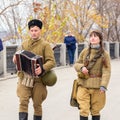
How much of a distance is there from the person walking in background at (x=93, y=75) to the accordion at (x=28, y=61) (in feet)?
2.12

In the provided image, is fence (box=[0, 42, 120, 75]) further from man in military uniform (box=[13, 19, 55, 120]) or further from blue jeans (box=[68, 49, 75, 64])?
man in military uniform (box=[13, 19, 55, 120])

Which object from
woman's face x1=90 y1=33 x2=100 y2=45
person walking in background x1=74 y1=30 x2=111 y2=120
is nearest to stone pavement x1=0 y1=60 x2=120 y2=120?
person walking in background x1=74 y1=30 x2=111 y2=120

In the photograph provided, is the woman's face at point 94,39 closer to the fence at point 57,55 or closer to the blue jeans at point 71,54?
the fence at point 57,55

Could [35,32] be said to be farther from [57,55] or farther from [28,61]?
[57,55]

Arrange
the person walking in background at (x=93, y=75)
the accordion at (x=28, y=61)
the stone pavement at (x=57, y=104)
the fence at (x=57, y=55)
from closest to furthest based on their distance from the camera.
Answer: the accordion at (x=28, y=61)
the person walking in background at (x=93, y=75)
the stone pavement at (x=57, y=104)
the fence at (x=57, y=55)

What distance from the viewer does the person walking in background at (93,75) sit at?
7.11 m

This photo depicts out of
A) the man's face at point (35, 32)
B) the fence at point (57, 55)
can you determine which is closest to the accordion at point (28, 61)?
the man's face at point (35, 32)

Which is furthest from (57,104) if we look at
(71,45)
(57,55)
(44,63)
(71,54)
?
(57,55)

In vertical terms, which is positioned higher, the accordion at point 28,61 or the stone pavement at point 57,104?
the accordion at point 28,61

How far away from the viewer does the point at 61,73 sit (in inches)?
738

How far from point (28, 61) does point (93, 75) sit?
102 centimetres

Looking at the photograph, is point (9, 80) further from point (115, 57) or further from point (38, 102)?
point (115, 57)

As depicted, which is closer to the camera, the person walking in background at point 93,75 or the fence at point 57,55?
the person walking in background at point 93,75

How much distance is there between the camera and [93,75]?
23.5ft
